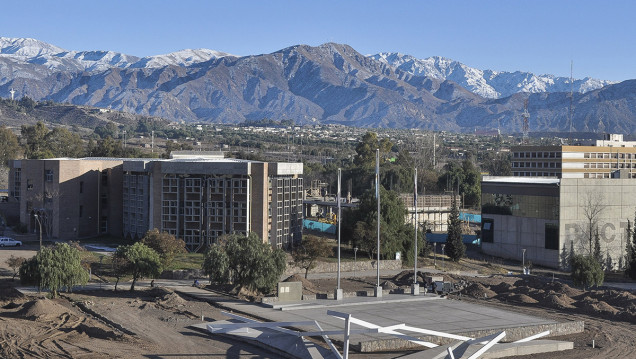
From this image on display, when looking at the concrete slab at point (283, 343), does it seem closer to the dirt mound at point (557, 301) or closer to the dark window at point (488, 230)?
the dirt mound at point (557, 301)

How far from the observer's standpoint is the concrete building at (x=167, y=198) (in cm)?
6744

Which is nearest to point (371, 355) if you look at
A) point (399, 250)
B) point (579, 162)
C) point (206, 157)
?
point (399, 250)

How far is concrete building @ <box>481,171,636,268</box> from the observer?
7656 cm

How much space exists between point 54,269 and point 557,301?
28896 mm

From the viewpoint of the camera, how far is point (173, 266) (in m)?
60.4

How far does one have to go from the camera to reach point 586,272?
62344mm

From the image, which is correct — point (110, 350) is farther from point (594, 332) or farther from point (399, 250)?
point (399, 250)

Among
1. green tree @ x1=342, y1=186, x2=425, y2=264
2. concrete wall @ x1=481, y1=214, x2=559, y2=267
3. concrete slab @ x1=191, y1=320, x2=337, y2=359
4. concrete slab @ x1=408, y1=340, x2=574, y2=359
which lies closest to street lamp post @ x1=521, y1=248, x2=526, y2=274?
concrete wall @ x1=481, y1=214, x2=559, y2=267

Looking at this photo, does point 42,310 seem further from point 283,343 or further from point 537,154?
point 537,154

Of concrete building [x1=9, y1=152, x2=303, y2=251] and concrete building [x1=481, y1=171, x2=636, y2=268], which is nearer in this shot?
concrete building [x1=9, y1=152, x2=303, y2=251]

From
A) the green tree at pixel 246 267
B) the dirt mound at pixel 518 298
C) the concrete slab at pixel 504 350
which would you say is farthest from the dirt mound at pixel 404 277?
the concrete slab at pixel 504 350

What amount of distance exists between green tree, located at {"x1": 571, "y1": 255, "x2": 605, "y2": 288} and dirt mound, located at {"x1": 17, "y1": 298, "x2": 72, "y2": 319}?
35.6m

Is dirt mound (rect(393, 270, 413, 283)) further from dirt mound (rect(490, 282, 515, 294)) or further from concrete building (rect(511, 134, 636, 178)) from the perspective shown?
concrete building (rect(511, 134, 636, 178))

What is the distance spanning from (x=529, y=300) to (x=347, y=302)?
12.0 metres
